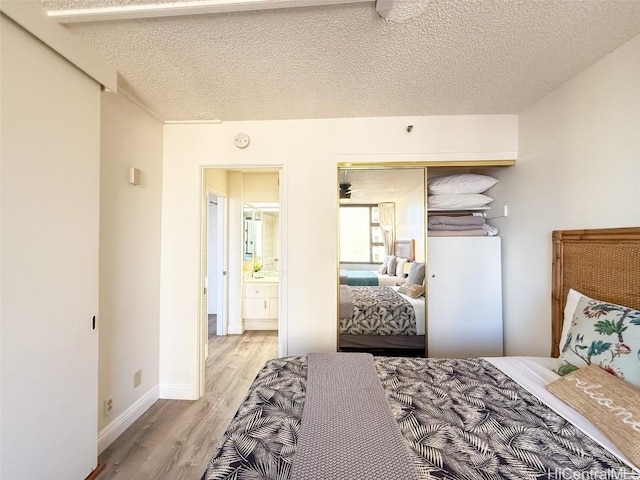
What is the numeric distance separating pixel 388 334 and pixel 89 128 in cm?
261

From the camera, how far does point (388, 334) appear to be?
8.01 ft

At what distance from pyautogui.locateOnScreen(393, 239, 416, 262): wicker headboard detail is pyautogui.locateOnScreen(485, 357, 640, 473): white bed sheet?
103cm

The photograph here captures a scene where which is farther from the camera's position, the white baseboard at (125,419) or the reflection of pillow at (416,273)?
the reflection of pillow at (416,273)

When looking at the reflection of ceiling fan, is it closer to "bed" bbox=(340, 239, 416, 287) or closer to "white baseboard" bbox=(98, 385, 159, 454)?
"bed" bbox=(340, 239, 416, 287)

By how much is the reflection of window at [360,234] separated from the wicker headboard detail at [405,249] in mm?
152

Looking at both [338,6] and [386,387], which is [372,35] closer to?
[338,6]

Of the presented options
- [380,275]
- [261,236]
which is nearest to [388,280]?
[380,275]

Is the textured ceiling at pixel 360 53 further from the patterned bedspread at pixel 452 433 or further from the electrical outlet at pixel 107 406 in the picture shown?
the electrical outlet at pixel 107 406

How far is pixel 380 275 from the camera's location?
8.23 feet

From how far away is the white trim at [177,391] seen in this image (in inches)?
96.2

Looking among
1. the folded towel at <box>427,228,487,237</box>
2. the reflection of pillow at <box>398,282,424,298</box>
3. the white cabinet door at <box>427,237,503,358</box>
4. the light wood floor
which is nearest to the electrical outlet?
the light wood floor

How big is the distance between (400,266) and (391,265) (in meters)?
0.08

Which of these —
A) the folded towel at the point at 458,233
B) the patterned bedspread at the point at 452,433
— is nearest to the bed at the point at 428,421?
the patterned bedspread at the point at 452,433

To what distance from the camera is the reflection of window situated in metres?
2.49
